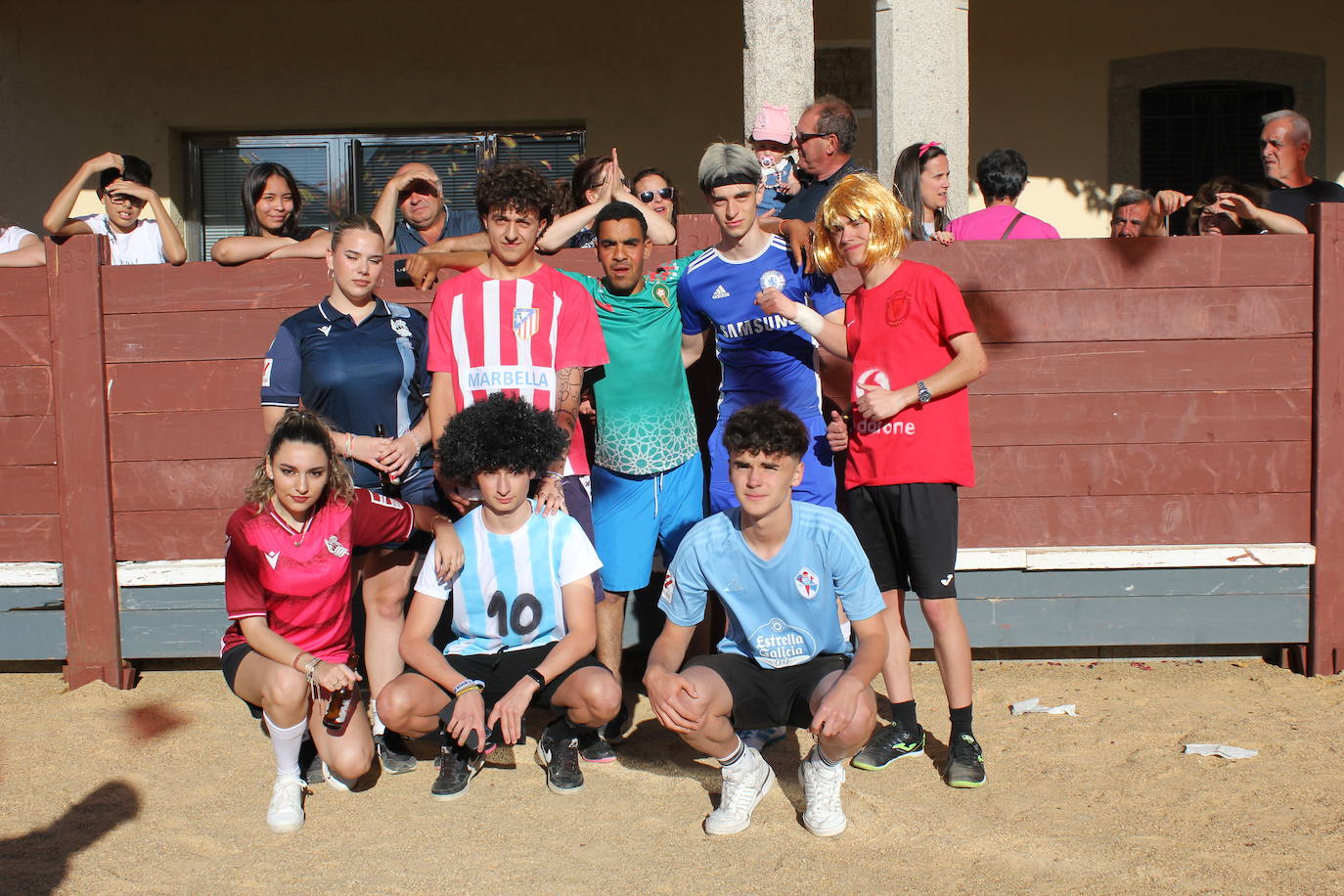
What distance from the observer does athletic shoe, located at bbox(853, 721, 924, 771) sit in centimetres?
371

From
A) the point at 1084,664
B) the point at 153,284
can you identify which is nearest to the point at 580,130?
the point at 153,284

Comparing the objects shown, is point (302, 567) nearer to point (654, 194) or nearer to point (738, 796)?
point (738, 796)

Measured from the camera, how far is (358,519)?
11.9ft

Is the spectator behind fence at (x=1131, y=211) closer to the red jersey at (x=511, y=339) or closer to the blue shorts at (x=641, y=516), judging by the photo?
the blue shorts at (x=641, y=516)

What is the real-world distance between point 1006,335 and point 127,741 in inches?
142

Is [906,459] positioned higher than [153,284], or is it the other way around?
[153,284]

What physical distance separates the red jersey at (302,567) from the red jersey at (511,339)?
49 cm

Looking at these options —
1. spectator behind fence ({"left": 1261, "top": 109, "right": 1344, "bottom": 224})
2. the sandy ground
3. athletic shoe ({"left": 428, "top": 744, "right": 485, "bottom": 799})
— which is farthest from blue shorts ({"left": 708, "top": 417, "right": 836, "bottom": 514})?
spectator behind fence ({"left": 1261, "top": 109, "right": 1344, "bottom": 224})

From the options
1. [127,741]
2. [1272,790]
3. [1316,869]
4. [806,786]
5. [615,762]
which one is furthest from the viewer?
[127,741]

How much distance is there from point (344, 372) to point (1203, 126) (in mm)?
6681

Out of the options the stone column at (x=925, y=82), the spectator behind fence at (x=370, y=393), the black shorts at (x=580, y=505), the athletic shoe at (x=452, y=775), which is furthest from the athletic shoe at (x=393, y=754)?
the stone column at (x=925, y=82)

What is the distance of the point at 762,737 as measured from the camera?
3930 mm

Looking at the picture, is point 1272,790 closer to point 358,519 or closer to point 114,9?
point 358,519

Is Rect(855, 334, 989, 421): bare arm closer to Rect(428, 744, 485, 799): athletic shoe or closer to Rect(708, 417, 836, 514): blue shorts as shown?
Rect(708, 417, 836, 514): blue shorts
